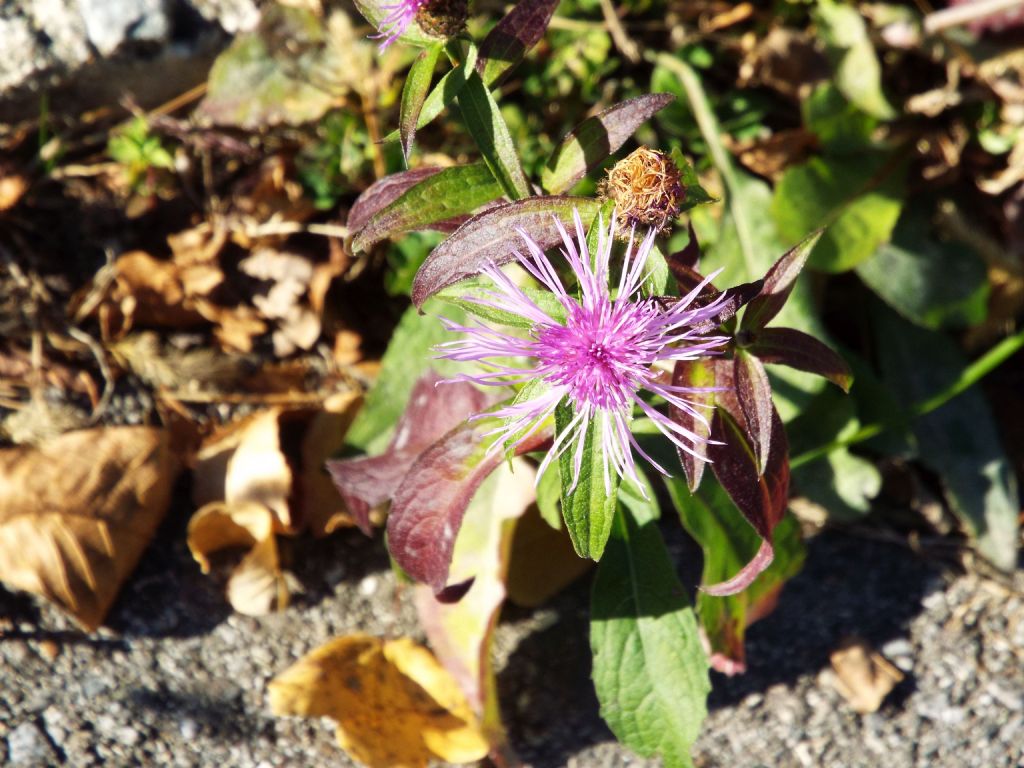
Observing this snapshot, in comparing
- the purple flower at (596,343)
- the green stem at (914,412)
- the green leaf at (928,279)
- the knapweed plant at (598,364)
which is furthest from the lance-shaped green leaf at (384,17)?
the green leaf at (928,279)

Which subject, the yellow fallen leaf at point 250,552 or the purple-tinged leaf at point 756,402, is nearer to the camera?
the purple-tinged leaf at point 756,402

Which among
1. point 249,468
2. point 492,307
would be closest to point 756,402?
point 492,307

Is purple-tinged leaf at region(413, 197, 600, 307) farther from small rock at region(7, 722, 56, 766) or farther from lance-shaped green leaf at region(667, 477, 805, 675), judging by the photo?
small rock at region(7, 722, 56, 766)

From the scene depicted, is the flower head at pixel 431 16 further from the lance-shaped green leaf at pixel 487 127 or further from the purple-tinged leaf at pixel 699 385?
the purple-tinged leaf at pixel 699 385

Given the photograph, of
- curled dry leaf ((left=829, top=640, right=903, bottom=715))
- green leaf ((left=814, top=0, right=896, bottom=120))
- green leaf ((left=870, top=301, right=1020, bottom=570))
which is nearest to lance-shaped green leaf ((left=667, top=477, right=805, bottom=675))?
curled dry leaf ((left=829, top=640, right=903, bottom=715))

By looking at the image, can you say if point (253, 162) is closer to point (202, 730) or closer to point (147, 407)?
point (147, 407)
